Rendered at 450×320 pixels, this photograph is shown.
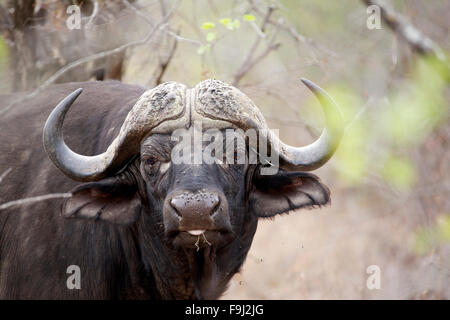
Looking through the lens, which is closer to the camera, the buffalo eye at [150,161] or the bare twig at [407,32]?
the buffalo eye at [150,161]

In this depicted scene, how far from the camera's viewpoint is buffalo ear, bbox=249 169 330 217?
543 cm

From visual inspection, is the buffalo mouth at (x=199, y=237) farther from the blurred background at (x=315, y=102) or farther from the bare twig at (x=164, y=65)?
the bare twig at (x=164, y=65)

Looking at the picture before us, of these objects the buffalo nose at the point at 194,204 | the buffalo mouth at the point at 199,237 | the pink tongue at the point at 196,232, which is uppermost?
the buffalo nose at the point at 194,204

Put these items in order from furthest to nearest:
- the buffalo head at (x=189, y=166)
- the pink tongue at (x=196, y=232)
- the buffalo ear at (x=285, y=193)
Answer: the buffalo ear at (x=285, y=193), the buffalo head at (x=189, y=166), the pink tongue at (x=196, y=232)

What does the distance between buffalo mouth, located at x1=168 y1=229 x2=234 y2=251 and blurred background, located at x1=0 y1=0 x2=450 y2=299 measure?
4.91 ft

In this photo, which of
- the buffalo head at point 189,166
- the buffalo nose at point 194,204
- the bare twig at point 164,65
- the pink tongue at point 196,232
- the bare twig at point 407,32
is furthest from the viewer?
the bare twig at point 407,32

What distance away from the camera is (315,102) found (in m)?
10.9

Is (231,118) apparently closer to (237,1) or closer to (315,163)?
(315,163)

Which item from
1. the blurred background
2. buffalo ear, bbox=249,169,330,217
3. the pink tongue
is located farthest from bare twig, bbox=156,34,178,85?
the pink tongue

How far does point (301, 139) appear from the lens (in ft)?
45.4

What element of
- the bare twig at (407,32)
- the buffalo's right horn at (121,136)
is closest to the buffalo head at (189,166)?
the buffalo's right horn at (121,136)

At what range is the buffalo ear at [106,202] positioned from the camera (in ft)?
17.5

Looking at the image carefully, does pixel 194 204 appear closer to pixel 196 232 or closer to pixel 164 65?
pixel 196 232

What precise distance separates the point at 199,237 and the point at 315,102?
20.7ft
